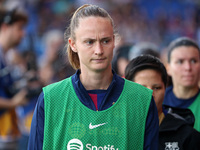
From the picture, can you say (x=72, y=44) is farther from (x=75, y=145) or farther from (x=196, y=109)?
(x=196, y=109)

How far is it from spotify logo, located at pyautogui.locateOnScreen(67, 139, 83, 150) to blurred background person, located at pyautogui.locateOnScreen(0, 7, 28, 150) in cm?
305

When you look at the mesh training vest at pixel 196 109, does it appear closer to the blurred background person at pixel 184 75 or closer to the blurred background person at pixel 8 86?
the blurred background person at pixel 184 75

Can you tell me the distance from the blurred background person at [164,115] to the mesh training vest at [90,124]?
750mm

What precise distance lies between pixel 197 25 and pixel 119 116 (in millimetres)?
12465

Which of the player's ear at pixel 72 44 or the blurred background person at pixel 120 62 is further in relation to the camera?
the blurred background person at pixel 120 62

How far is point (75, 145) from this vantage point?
2367 mm

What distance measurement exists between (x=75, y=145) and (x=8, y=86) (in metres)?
3.29

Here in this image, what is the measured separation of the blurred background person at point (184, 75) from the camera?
4.21m

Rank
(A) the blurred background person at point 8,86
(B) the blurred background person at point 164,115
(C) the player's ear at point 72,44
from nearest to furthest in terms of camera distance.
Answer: (C) the player's ear at point 72,44, (B) the blurred background person at point 164,115, (A) the blurred background person at point 8,86

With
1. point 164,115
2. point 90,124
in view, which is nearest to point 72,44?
point 90,124

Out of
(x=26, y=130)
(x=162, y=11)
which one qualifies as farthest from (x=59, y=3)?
(x=26, y=130)

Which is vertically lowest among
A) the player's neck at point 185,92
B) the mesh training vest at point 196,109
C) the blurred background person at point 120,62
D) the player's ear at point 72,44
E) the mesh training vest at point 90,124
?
the mesh training vest at point 90,124

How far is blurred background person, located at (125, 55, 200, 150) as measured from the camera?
3.08 m

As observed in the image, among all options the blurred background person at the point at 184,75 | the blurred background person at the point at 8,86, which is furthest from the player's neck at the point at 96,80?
the blurred background person at the point at 8,86
